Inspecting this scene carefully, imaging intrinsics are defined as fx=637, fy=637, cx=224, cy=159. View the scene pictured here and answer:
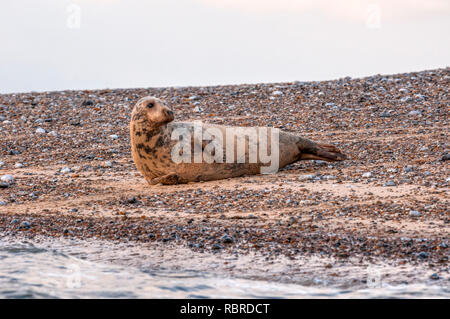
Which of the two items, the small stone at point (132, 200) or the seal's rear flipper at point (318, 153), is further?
the seal's rear flipper at point (318, 153)

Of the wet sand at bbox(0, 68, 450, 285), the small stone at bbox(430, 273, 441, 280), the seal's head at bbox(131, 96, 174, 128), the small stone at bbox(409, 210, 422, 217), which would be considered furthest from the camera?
the seal's head at bbox(131, 96, 174, 128)

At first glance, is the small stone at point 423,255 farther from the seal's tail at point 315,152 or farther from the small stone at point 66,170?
the small stone at point 66,170

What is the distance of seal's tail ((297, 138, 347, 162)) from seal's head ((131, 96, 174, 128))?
188cm

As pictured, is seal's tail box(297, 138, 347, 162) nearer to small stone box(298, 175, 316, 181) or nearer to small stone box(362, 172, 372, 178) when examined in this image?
small stone box(298, 175, 316, 181)

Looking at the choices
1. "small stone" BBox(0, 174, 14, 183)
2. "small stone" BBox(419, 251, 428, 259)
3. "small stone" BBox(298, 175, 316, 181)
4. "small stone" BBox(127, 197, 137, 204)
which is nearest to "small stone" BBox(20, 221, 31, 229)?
"small stone" BBox(127, 197, 137, 204)

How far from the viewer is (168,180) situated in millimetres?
7609

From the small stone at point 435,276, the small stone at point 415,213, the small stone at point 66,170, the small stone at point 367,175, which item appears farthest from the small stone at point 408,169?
the small stone at point 66,170

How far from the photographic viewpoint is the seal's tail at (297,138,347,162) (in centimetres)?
831

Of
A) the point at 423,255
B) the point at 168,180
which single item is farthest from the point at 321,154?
the point at 423,255

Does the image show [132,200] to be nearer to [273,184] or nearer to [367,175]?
[273,184]

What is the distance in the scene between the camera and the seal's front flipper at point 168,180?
24.9ft

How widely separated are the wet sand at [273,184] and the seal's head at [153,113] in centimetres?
80

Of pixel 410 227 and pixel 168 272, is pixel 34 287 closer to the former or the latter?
pixel 168 272

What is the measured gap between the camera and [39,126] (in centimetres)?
1230
